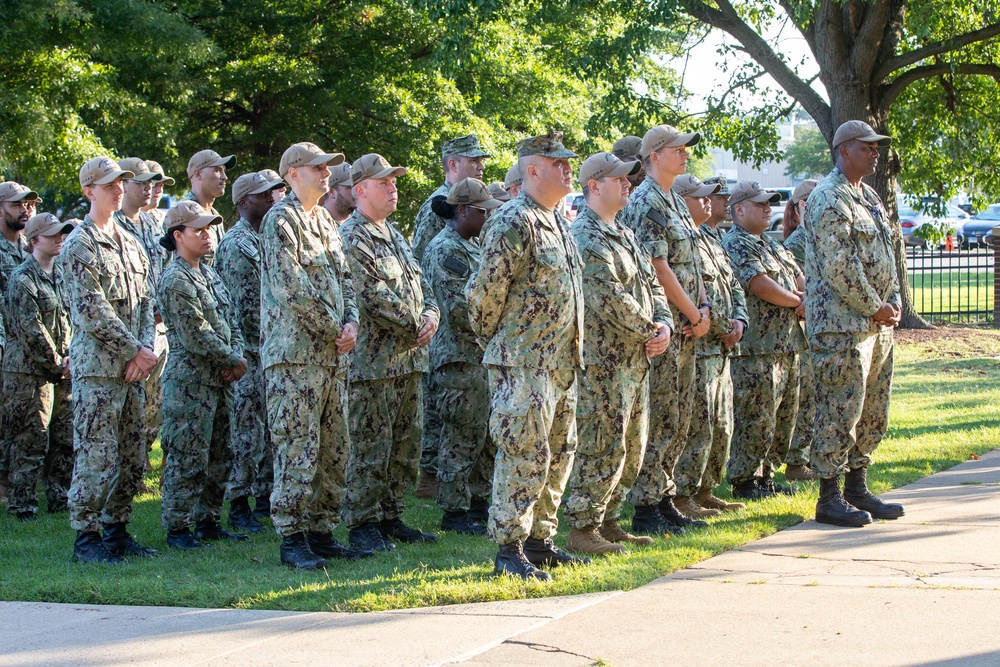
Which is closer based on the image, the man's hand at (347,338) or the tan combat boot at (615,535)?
the man's hand at (347,338)

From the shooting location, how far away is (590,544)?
646cm

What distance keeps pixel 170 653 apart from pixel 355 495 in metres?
2.07

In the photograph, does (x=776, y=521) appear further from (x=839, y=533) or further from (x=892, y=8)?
(x=892, y=8)

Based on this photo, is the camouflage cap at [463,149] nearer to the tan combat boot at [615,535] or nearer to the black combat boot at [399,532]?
the black combat boot at [399,532]

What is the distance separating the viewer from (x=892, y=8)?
16594 mm

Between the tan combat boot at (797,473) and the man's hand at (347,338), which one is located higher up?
the man's hand at (347,338)

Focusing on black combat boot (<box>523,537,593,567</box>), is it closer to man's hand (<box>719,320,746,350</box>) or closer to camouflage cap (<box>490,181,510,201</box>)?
man's hand (<box>719,320,746,350</box>)

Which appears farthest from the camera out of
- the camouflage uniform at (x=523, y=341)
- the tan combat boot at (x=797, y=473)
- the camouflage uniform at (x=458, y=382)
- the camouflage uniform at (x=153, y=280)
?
the camouflage uniform at (x=153, y=280)

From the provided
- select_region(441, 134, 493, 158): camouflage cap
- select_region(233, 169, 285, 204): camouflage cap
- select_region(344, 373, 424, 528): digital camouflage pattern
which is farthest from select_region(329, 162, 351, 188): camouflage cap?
select_region(344, 373, 424, 528): digital camouflage pattern

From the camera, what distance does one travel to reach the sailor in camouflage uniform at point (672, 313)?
709 cm

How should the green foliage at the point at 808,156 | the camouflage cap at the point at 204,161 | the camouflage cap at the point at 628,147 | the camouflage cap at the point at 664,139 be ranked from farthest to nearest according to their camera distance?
1. the green foliage at the point at 808,156
2. the camouflage cap at the point at 204,161
3. the camouflage cap at the point at 628,147
4. the camouflage cap at the point at 664,139

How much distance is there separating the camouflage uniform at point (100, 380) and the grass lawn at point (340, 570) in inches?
16.4

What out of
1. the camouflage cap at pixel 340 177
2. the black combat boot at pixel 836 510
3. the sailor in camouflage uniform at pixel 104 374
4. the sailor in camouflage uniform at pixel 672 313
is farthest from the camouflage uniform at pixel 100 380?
the black combat boot at pixel 836 510

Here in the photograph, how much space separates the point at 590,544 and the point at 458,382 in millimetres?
1756
